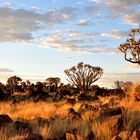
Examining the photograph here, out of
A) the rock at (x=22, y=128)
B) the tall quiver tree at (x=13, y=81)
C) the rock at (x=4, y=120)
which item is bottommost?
the rock at (x=22, y=128)

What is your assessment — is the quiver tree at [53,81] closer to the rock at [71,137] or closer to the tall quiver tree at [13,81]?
the tall quiver tree at [13,81]

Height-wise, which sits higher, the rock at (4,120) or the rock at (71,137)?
the rock at (4,120)

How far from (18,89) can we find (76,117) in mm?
40174

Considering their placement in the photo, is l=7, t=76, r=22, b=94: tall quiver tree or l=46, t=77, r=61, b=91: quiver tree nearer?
l=7, t=76, r=22, b=94: tall quiver tree

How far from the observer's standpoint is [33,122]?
45.9 feet

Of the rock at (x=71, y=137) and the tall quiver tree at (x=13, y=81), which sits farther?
the tall quiver tree at (x=13, y=81)

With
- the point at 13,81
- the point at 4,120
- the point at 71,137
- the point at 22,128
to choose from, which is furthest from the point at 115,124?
the point at 13,81

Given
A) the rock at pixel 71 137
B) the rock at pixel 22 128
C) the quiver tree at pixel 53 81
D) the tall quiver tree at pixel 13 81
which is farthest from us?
the quiver tree at pixel 53 81

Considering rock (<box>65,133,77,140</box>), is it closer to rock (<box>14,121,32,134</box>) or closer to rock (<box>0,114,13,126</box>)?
rock (<box>14,121,32,134</box>)

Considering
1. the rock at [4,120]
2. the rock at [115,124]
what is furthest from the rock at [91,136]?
the rock at [4,120]

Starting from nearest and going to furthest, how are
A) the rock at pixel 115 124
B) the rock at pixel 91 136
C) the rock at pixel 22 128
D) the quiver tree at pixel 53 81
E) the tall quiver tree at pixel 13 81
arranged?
the rock at pixel 91 136 → the rock at pixel 115 124 → the rock at pixel 22 128 → the tall quiver tree at pixel 13 81 → the quiver tree at pixel 53 81

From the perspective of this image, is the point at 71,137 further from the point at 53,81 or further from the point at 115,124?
the point at 53,81

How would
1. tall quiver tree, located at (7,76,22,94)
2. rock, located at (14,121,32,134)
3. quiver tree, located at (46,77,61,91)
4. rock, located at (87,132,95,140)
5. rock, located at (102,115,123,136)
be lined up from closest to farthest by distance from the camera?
rock, located at (87,132,95,140) → rock, located at (102,115,123,136) → rock, located at (14,121,32,134) → tall quiver tree, located at (7,76,22,94) → quiver tree, located at (46,77,61,91)

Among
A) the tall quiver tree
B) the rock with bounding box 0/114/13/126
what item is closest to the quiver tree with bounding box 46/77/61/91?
the tall quiver tree
